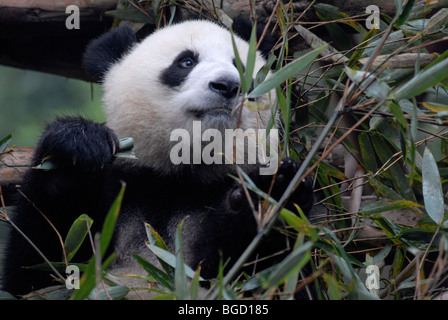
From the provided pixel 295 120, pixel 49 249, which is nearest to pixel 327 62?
pixel 295 120

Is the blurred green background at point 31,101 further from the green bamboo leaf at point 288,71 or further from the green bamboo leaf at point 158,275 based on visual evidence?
the green bamboo leaf at point 288,71

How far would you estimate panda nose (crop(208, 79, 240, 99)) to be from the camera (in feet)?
7.34

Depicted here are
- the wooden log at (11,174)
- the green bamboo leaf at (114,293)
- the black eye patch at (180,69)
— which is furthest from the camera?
the wooden log at (11,174)

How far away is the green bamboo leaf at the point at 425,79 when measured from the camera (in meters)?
1.56

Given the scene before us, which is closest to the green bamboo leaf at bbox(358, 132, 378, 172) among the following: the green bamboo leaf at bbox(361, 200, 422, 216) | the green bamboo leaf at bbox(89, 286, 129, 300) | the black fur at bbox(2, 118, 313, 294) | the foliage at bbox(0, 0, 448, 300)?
the foliage at bbox(0, 0, 448, 300)

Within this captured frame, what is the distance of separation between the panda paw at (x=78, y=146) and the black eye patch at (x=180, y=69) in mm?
420

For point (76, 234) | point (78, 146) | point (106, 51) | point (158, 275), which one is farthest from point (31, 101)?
point (158, 275)

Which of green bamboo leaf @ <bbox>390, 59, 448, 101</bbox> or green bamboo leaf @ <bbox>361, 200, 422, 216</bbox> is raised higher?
green bamboo leaf @ <bbox>390, 59, 448, 101</bbox>

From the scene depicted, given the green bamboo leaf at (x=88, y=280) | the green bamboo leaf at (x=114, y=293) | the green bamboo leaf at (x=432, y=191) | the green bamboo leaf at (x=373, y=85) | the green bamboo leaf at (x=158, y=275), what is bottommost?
the green bamboo leaf at (x=114, y=293)

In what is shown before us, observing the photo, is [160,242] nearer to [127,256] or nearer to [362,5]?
[127,256]

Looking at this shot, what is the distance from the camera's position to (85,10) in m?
3.56

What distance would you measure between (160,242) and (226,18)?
1.50 metres

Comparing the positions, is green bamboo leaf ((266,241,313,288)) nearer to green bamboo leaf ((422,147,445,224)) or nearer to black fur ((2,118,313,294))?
black fur ((2,118,313,294))

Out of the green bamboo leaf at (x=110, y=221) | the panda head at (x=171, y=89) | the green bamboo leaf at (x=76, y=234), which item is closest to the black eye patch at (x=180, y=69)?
the panda head at (x=171, y=89)
